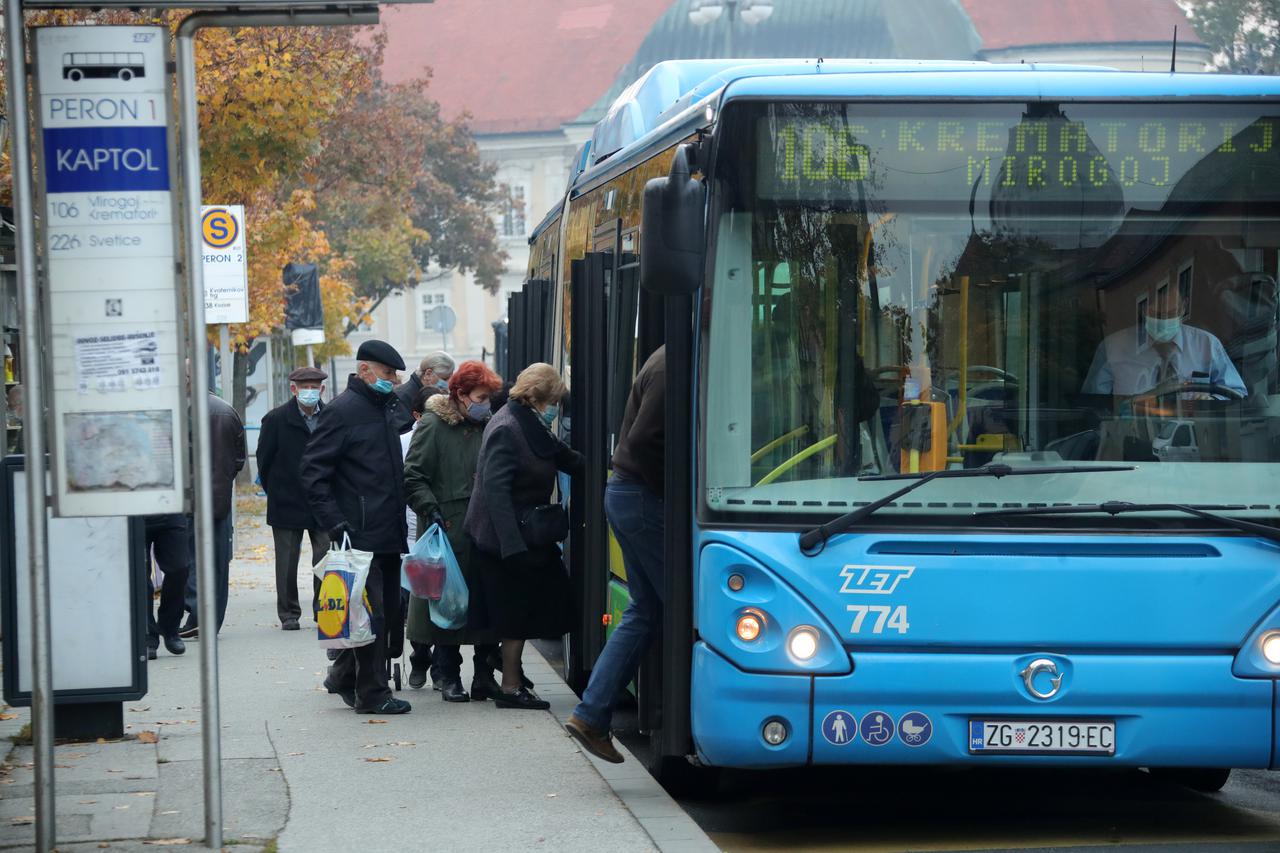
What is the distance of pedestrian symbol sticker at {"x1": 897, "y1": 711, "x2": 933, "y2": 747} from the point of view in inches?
279

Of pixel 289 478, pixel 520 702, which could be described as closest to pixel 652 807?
pixel 520 702

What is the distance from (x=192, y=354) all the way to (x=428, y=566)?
13.2 feet

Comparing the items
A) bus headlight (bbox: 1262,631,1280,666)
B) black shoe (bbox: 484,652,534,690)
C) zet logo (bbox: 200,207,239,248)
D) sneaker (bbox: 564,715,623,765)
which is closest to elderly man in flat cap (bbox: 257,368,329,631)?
black shoe (bbox: 484,652,534,690)

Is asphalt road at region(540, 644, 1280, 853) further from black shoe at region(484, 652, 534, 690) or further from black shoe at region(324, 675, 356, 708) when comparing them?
black shoe at region(324, 675, 356, 708)

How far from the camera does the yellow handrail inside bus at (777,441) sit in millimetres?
7230

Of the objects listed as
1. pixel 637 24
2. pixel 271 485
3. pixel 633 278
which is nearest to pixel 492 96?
pixel 637 24

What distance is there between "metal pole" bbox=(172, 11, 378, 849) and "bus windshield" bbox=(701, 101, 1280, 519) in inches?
62.9

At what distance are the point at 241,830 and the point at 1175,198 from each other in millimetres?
3951

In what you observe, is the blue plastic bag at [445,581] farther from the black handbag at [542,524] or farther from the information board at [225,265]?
the information board at [225,265]

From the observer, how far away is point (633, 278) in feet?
29.4

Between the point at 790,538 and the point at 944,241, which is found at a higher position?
the point at 944,241

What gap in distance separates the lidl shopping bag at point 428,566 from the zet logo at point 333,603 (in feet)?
2.27

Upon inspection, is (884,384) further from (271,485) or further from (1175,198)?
(271,485)

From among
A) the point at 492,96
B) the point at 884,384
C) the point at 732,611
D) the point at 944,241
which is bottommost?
the point at 732,611
